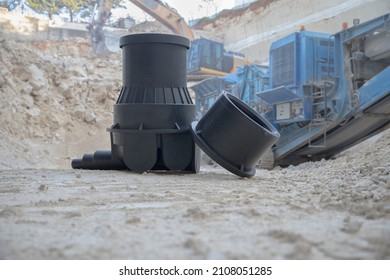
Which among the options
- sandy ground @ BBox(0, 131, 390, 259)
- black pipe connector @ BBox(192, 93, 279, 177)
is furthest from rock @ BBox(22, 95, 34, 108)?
sandy ground @ BBox(0, 131, 390, 259)

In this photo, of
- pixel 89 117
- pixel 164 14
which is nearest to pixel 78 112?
pixel 89 117

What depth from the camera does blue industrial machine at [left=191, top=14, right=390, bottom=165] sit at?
659 centimetres

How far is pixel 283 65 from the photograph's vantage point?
8.09m

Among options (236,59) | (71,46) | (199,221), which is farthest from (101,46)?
(199,221)

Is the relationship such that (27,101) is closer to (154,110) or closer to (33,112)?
(33,112)

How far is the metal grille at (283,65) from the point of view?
786 cm

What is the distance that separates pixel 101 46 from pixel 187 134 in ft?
38.6

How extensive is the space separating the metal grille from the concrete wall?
30.0ft

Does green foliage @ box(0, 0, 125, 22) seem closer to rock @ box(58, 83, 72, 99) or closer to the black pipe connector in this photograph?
rock @ box(58, 83, 72, 99)

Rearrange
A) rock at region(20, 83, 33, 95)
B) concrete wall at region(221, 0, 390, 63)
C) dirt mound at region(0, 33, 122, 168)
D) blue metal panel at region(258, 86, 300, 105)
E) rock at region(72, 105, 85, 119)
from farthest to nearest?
concrete wall at region(221, 0, 390, 63)
rock at region(72, 105, 85, 119)
rock at region(20, 83, 33, 95)
dirt mound at region(0, 33, 122, 168)
blue metal panel at region(258, 86, 300, 105)

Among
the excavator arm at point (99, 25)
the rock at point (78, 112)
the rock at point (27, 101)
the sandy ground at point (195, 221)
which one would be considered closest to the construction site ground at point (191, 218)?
A: the sandy ground at point (195, 221)

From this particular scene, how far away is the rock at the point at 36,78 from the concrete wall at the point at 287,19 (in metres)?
11.4

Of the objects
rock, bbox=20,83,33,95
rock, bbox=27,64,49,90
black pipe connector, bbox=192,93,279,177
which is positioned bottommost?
black pipe connector, bbox=192,93,279,177

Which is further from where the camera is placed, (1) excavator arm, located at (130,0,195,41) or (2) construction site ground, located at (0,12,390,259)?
(1) excavator arm, located at (130,0,195,41)
